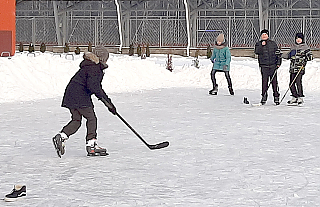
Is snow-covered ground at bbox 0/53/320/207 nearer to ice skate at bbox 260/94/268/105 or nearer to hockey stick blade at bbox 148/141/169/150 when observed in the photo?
hockey stick blade at bbox 148/141/169/150

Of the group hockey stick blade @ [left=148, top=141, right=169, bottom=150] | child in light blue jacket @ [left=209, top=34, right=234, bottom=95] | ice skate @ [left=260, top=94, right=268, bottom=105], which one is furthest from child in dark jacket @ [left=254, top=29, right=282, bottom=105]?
hockey stick blade @ [left=148, top=141, right=169, bottom=150]

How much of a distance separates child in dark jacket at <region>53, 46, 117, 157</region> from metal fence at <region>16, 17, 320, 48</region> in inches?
1017

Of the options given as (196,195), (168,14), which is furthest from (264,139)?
(168,14)

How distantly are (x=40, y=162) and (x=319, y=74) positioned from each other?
12982 mm

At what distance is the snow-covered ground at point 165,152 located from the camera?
200 inches

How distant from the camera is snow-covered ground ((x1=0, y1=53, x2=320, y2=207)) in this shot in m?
5.07

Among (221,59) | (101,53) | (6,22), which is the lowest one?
(221,59)

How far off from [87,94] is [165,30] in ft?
89.1

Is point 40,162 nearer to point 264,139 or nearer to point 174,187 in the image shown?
point 174,187

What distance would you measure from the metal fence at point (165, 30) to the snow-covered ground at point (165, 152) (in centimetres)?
1754

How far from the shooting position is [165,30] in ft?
110

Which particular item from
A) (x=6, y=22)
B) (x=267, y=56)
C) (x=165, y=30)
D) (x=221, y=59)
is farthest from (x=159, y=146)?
(x=165, y=30)

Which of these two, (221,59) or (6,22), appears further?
(6,22)

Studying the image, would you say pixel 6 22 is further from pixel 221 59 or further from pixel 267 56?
pixel 267 56
